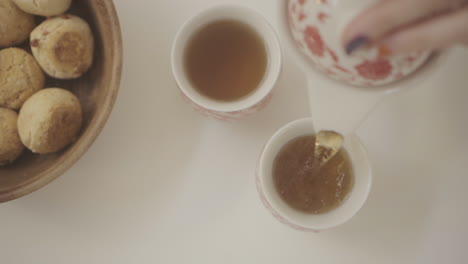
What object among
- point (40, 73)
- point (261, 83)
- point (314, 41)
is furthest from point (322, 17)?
point (40, 73)

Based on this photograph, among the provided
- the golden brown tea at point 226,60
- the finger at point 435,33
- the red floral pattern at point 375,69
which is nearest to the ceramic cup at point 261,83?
the golden brown tea at point 226,60

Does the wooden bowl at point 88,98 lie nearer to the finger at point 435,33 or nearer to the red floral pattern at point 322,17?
the red floral pattern at point 322,17

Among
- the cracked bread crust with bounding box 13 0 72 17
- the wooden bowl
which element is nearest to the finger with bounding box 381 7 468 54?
the wooden bowl

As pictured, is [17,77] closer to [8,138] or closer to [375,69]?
[8,138]

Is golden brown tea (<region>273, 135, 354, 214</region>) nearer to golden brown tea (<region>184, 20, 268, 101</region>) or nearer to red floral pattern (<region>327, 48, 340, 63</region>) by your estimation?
golden brown tea (<region>184, 20, 268, 101</region>)

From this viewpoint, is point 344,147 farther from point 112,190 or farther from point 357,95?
point 112,190

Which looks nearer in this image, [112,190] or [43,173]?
[43,173]

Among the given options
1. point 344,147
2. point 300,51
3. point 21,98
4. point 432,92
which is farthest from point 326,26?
point 21,98
